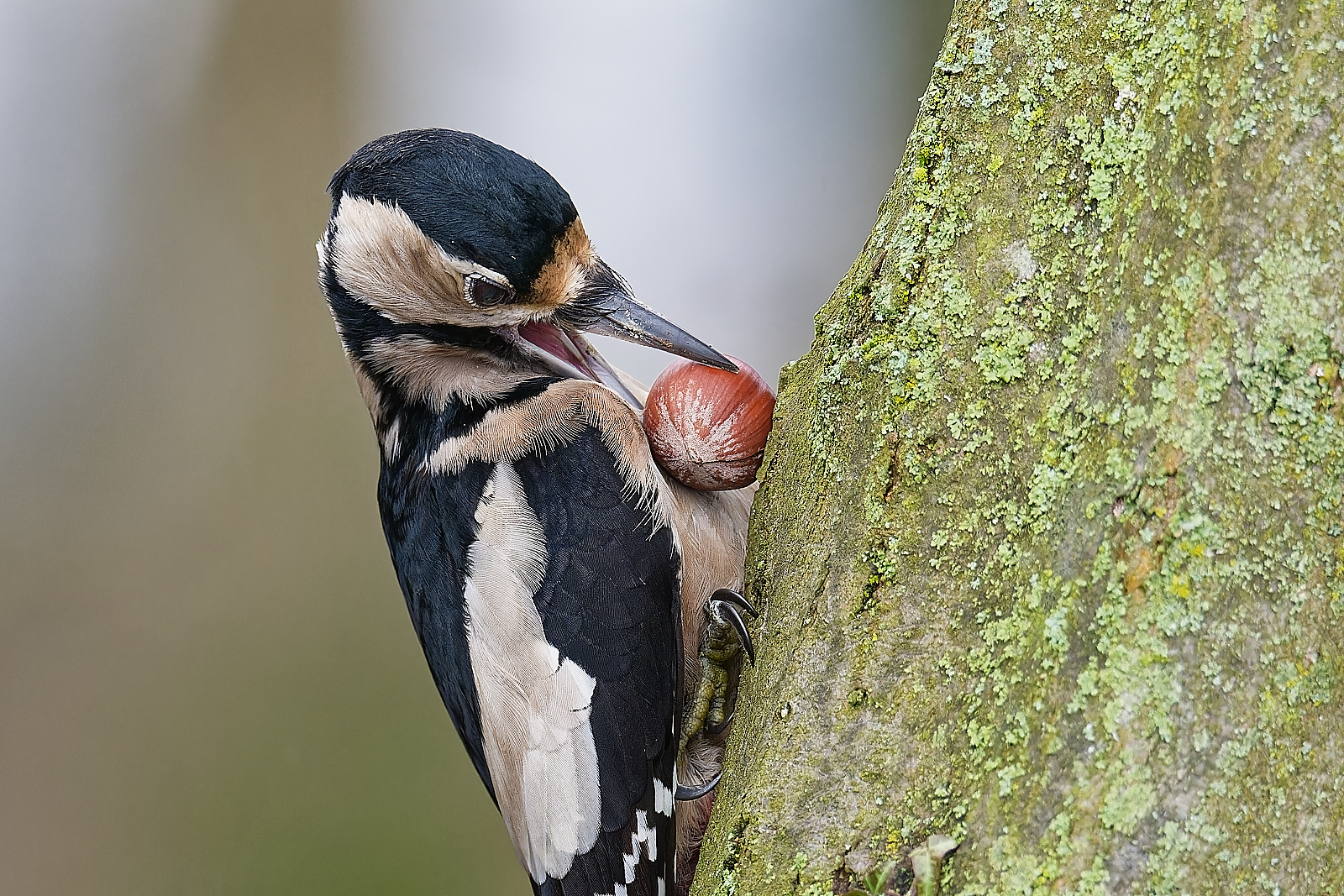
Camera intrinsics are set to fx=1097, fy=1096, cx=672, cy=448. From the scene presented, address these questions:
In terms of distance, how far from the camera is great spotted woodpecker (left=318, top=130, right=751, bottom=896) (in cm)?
159

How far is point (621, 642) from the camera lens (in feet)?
5.13

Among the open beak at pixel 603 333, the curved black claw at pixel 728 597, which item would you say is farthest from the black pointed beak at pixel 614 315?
the curved black claw at pixel 728 597

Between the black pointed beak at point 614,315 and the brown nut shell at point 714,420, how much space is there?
0.44 ft

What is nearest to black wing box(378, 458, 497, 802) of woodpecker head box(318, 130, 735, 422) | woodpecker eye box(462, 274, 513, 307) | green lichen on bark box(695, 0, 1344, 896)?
woodpecker head box(318, 130, 735, 422)

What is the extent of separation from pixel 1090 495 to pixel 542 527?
0.88 metres

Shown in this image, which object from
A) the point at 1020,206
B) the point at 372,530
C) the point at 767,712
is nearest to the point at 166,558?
the point at 372,530

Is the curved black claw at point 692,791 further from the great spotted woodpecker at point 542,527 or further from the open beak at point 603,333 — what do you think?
→ the open beak at point 603,333

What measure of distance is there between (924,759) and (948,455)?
0.28 meters

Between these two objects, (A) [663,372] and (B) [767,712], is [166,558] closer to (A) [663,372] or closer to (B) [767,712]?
(A) [663,372]

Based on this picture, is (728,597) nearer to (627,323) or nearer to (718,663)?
(718,663)

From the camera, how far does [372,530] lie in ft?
13.2

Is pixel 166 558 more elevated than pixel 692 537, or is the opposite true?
pixel 692 537

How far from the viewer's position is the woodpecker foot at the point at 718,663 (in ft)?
5.04

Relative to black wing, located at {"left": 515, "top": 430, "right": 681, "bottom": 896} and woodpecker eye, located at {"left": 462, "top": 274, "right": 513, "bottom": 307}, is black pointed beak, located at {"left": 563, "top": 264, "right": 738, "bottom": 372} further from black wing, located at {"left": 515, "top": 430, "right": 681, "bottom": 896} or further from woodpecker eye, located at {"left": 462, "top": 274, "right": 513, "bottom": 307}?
black wing, located at {"left": 515, "top": 430, "right": 681, "bottom": 896}
